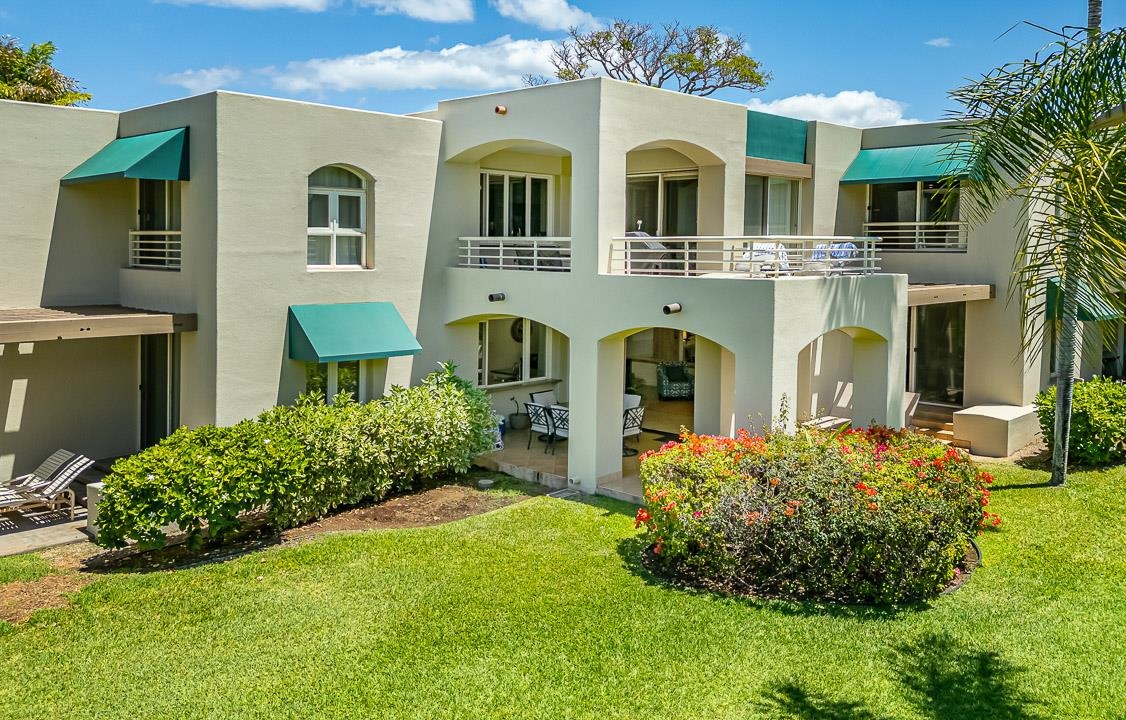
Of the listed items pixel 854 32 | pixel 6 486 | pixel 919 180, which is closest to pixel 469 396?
pixel 6 486

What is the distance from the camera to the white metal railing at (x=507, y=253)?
61.8 ft

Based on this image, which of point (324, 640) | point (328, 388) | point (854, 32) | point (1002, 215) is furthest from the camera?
point (854, 32)

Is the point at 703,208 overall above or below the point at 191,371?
above

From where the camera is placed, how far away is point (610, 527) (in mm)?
14930

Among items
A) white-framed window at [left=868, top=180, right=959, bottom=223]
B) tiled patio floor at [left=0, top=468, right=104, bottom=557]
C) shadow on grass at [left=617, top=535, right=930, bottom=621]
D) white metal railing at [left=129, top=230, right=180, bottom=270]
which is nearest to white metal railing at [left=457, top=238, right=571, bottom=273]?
white metal railing at [left=129, top=230, right=180, bottom=270]

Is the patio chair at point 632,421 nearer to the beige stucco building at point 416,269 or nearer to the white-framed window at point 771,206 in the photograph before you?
the beige stucco building at point 416,269

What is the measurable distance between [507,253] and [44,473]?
9.85 m

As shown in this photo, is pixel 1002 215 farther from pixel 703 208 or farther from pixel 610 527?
pixel 610 527

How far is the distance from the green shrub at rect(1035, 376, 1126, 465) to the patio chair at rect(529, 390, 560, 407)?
33.3ft

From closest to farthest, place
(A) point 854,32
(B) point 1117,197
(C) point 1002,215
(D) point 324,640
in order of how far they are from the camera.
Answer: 1. (B) point 1117,197
2. (D) point 324,640
3. (C) point 1002,215
4. (A) point 854,32

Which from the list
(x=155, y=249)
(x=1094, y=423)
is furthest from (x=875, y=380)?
(x=155, y=249)

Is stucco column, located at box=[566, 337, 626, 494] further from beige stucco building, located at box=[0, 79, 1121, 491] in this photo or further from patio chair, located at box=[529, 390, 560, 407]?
patio chair, located at box=[529, 390, 560, 407]

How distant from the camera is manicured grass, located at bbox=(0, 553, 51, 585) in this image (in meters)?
12.5

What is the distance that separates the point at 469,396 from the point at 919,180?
11986mm
